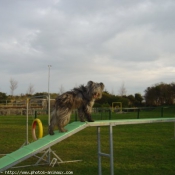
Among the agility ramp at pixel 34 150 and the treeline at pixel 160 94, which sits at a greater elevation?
the treeline at pixel 160 94

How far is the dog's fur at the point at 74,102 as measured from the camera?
19.2 ft

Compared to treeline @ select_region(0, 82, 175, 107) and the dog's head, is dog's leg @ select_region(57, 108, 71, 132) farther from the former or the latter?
treeline @ select_region(0, 82, 175, 107)

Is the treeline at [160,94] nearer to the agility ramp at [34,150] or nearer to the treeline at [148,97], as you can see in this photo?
the treeline at [148,97]

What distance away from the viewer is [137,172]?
7.48m

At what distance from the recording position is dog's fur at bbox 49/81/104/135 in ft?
19.2

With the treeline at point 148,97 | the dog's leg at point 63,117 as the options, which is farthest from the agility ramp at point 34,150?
the treeline at point 148,97

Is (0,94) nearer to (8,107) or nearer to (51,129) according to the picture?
(8,107)

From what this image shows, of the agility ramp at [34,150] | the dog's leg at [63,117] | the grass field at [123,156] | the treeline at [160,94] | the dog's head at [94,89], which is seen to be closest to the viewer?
the agility ramp at [34,150]

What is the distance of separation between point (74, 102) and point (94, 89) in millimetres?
532

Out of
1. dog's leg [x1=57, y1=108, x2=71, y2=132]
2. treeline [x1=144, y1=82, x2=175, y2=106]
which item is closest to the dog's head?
dog's leg [x1=57, y1=108, x2=71, y2=132]

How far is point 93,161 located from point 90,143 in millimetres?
3433

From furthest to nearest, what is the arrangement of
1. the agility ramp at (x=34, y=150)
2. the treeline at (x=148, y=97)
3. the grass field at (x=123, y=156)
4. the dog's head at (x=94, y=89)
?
the treeline at (x=148, y=97)
the grass field at (x=123, y=156)
the dog's head at (x=94, y=89)
the agility ramp at (x=34, y=150)

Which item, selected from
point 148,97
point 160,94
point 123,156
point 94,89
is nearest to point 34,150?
point 94,89

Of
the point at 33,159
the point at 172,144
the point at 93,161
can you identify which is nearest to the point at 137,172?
the point at 93,161
